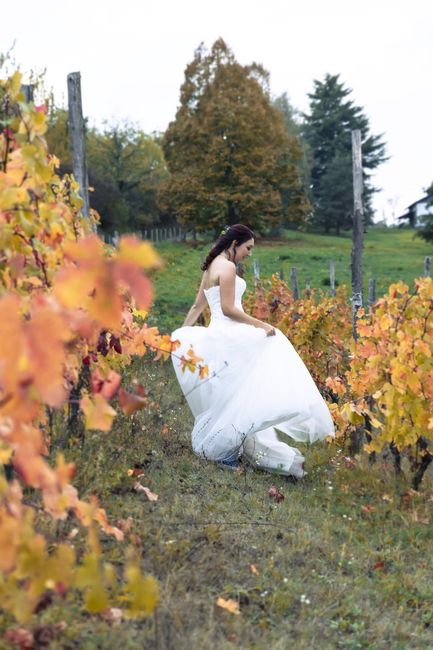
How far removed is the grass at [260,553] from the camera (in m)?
2.91

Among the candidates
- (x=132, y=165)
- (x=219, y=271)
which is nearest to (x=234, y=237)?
(x=219, y=271)

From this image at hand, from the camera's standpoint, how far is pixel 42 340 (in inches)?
50.9

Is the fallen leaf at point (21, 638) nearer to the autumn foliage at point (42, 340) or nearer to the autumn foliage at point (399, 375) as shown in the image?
the autumn foliage at point (42, 340)

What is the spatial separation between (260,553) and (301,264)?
93.9 ft

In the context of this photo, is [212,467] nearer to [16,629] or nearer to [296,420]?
[296,420]

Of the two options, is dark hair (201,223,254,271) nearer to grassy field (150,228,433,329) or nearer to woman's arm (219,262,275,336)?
woman's arm (219,262,275,336)

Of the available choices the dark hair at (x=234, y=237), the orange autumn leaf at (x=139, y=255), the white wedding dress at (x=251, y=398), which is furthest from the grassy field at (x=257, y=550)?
the orange autumn leaf at (x=139, y=255)

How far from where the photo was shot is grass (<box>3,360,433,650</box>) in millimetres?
2912

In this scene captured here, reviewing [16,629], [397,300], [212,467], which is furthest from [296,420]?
[16,629]

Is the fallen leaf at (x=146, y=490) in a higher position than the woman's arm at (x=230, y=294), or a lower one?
lower

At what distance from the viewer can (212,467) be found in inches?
207

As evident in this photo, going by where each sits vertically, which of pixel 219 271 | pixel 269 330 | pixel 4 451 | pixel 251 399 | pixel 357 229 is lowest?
pixel 251 399

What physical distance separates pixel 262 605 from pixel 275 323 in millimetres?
6264

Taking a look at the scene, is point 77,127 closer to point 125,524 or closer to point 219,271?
point 219,271
